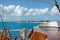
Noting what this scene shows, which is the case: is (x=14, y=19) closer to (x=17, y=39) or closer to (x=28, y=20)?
(x=28, y=20)

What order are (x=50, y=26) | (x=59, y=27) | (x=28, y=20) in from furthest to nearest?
(x=28, y=20) → (x=50, y=26) → (x=59, y=27)

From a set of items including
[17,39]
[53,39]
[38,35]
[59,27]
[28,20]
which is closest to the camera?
[53,39]

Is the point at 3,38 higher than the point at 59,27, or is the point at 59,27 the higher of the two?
the point at 59,27

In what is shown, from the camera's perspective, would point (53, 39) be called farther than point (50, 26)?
No

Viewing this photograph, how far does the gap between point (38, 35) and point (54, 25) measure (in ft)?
1.48

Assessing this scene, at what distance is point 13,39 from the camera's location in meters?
2.25

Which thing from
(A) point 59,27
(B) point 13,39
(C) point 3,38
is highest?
(A) point 59,27

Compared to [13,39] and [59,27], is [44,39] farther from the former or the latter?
[13,39]

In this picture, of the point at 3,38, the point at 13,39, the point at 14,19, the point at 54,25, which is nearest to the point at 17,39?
the point at 13,39

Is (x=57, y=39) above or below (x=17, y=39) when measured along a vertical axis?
above

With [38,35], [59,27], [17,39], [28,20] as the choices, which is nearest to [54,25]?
[59,27]

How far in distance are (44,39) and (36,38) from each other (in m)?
0.08

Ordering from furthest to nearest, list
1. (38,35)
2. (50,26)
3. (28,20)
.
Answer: (28,20) → (50,26) → (38,35)

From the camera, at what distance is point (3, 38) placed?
1.38 m
